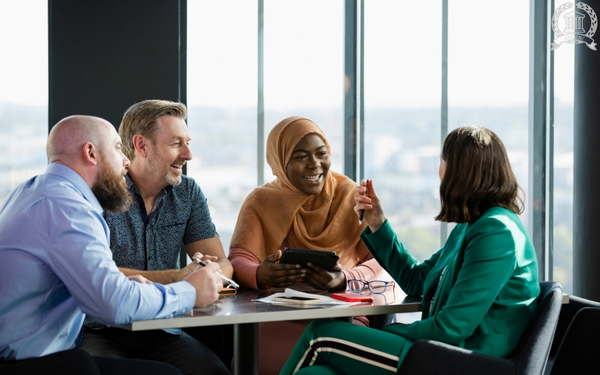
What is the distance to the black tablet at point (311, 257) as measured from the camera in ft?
8.86

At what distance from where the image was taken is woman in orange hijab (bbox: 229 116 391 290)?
11.0 feet

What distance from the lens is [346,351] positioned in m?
2.25

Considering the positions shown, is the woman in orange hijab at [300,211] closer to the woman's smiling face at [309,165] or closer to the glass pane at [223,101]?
the woman's smiling face at [309,165]

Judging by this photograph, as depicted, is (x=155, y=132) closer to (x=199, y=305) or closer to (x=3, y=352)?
(x=199, y=305)

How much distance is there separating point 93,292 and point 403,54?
146 inches

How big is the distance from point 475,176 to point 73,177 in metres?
1.52

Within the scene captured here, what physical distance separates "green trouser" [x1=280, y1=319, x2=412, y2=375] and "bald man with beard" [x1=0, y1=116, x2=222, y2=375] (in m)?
0.48

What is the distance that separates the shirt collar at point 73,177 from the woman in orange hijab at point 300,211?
1017 mm

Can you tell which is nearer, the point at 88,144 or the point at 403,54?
the point at 88,144

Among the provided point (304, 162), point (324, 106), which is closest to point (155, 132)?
point (304, 162)

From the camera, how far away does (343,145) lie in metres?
5.06

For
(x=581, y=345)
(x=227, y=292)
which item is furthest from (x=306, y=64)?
(x=581, y=345)

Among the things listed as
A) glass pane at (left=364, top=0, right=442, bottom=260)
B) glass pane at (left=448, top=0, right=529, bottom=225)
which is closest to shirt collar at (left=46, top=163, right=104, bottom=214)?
glass pane at (left=364, top=0, right=442, bottom=260)

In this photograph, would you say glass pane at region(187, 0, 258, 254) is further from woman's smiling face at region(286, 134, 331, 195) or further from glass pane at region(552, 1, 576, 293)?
glass pane at region(552, 1, 576, 293)
